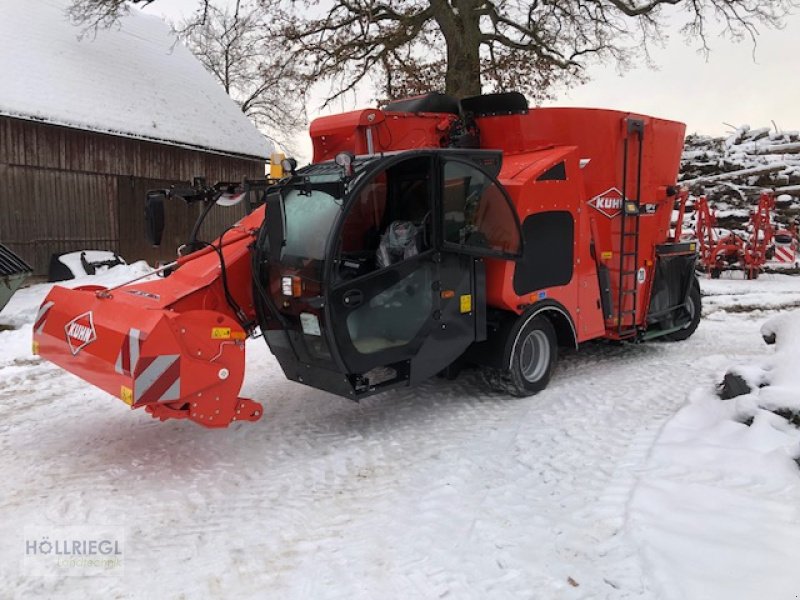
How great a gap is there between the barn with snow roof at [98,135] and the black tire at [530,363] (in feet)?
40.7

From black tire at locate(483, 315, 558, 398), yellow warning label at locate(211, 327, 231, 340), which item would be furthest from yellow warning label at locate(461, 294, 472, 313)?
yellow warning label at locate(211, 327, 231, 340)

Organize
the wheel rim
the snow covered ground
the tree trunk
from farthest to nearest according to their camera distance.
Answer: the tree trunk
the wheel rim
the snow covered ground

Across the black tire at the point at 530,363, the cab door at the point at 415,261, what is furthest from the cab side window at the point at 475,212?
the black tire at the point at 530,363

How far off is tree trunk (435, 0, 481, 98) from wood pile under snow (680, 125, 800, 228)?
31.2ft

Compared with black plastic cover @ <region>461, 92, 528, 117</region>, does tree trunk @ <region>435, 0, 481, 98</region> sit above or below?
above

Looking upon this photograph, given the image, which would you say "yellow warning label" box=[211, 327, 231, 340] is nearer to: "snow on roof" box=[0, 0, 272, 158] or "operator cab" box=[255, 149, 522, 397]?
"operator cab" box=[255, 149, 522, 397]

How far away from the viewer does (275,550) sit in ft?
10.7

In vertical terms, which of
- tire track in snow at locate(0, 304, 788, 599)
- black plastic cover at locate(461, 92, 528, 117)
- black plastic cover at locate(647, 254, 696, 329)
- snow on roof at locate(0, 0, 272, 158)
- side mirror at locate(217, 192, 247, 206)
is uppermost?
snow on roof at locate(0, 0, 272, 158)

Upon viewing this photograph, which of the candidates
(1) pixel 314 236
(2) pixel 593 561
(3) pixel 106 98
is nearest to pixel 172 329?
(1) pixel 314 236

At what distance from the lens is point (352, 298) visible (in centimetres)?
439

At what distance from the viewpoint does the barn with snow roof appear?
45.9 ft

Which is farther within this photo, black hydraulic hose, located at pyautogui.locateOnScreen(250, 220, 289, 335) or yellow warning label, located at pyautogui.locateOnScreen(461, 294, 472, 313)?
yellow warning label, located at pyautogui.locateOnScreen(461, 294, 472, 313)

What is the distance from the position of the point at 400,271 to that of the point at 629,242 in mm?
3349

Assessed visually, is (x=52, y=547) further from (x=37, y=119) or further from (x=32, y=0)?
(x=32, y=0)
